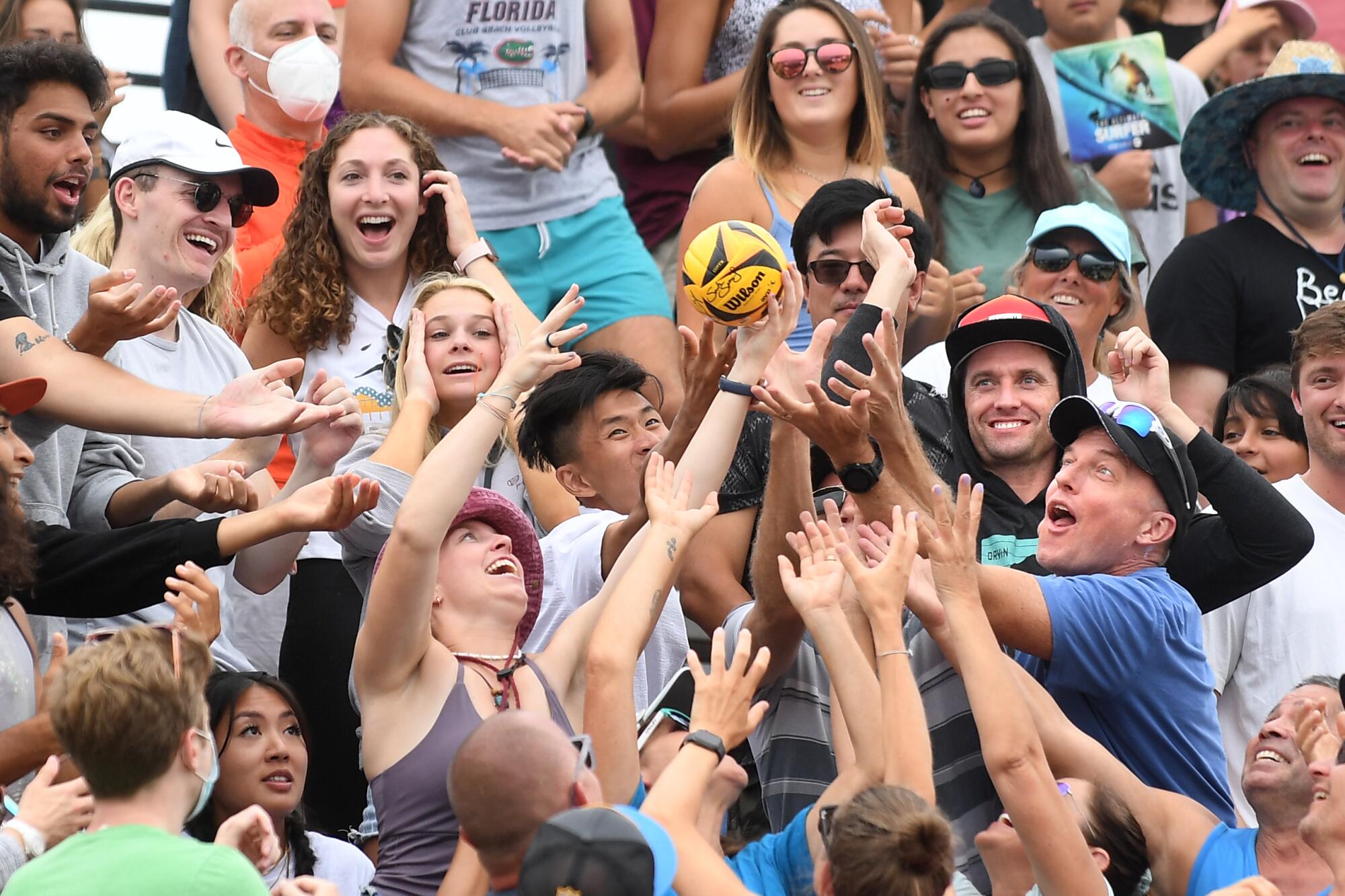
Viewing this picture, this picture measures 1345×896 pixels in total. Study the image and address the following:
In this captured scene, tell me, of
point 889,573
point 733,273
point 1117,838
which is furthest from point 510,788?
point 733,273

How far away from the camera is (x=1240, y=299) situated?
22.5 feet

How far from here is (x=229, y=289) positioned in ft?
19.9

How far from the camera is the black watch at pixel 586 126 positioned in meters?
6.89

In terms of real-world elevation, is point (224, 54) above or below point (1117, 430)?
above

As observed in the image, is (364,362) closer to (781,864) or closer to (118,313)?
(118,313)

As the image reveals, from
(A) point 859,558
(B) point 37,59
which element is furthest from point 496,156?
(A) point 859,558

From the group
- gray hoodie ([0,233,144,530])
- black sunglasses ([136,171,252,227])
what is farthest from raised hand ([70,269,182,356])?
black sunglasses ([136,171,252,227])

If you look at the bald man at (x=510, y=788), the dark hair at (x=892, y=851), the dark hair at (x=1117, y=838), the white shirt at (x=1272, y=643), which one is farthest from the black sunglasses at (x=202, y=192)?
the white shirt at (x=1272, y=643)

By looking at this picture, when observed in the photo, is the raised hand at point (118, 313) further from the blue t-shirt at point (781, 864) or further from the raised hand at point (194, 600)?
the blue t-shirt at point (781, 864)

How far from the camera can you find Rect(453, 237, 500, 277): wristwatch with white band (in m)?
6.07

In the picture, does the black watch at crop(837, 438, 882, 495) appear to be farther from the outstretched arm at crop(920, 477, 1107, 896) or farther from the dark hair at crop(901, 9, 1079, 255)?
the dark hair at crop(901, 9, 1079, 255)

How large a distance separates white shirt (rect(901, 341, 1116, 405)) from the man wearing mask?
2236 millimetres

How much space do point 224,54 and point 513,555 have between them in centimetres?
325

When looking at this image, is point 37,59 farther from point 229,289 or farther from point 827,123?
point 827,123
